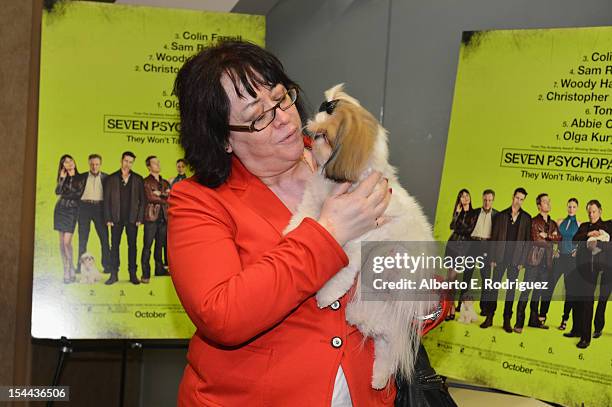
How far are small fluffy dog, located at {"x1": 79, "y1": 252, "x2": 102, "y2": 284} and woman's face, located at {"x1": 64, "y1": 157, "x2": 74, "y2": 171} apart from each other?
0.35 meters

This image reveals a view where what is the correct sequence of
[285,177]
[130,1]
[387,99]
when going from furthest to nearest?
[130,1] < [387,99] < [285,177]

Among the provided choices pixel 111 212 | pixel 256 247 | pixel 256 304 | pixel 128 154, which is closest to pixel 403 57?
pixel 128 154

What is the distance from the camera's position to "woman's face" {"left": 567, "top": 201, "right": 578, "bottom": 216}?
95.5 inches

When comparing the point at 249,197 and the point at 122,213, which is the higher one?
the point at 249,197

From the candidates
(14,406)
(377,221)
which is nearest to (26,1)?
(14,406)

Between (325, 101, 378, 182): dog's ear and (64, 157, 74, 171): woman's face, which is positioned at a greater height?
(325, 101, 378, 182): dog's ear

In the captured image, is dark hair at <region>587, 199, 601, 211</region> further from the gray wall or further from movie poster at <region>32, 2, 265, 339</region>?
movie poster at <region>32, 2, 265, 339</region>

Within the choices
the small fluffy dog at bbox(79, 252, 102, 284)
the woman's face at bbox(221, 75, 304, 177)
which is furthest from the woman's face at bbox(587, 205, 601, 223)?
the small fluffy dog at bbox(79, 252, 102, 284)

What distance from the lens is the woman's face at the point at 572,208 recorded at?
2.43 m

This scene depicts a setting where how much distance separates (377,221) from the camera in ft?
4.99

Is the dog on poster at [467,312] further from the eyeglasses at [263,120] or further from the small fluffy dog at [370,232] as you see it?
the eyeglasses at [263,120]

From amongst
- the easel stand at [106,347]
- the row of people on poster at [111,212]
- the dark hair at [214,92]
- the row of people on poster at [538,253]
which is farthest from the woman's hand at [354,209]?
the easel stand at [106,347]

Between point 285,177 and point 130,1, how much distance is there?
8.27 feet

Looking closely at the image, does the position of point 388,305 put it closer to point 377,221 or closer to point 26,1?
point 377,221
